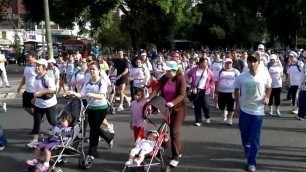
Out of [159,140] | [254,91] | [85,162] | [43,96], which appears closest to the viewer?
[159,140]

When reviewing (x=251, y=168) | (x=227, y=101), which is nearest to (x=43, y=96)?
(x=251, y=168)

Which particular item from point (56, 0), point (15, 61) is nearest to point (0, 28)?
point (15, 61)

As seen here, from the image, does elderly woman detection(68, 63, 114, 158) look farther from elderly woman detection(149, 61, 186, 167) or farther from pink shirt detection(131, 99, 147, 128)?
elderly woman detection(149, 61, 186, 167)

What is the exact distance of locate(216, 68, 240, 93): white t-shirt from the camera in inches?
442

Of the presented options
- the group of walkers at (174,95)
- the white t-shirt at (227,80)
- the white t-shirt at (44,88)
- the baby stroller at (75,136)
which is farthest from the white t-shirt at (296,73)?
the baby stroller at (75,136)

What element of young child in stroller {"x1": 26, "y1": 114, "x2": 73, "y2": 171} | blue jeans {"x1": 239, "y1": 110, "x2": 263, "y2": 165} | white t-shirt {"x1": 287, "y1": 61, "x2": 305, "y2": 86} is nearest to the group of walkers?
blue jeans {"x1": 239, "y1": 110, "x2": 263, "y2": 165}

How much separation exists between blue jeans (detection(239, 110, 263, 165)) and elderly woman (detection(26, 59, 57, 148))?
3565mm

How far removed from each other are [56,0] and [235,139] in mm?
16695

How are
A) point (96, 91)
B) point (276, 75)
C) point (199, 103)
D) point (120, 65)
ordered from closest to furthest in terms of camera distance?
point (96, 91), point (199, 103), point (276, 75), point (120, 65)

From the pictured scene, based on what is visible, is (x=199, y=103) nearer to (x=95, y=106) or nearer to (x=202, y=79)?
(x=202, y=79)

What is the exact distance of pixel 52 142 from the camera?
22.1 ft

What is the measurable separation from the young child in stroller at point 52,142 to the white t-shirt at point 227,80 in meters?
5.20

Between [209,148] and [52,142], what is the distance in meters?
3.29

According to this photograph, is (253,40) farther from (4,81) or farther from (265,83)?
(265,83)
